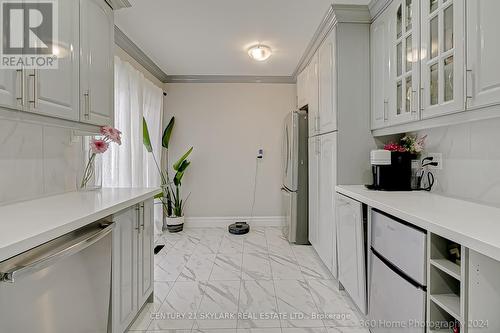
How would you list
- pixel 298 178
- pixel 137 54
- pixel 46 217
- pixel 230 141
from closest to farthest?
pixel 46 217, pixel 137 54, pixel 298 178, pixel 230 141

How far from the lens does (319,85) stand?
9.00 ft

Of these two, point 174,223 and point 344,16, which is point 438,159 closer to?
point 344,16

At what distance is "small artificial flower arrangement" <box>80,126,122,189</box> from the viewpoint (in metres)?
1.88

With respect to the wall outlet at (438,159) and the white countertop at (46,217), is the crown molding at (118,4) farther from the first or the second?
the wall outlet at (438,159)

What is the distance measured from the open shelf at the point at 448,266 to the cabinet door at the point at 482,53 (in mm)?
742

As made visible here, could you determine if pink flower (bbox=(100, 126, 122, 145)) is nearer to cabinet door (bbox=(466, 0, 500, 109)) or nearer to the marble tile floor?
the marble tile floor

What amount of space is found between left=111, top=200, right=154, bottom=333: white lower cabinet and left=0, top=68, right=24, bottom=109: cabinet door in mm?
734

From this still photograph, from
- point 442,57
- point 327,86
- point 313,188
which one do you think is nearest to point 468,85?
point 442,57

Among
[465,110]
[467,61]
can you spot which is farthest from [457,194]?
[467,61]

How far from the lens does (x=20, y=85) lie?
3.93 feet

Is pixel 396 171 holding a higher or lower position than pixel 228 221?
higher

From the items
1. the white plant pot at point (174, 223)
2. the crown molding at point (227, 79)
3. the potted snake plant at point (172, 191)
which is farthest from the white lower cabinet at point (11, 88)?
the crown molding at point (227, 79)

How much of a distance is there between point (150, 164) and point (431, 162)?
129 inches

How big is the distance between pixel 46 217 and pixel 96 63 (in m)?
1.19
